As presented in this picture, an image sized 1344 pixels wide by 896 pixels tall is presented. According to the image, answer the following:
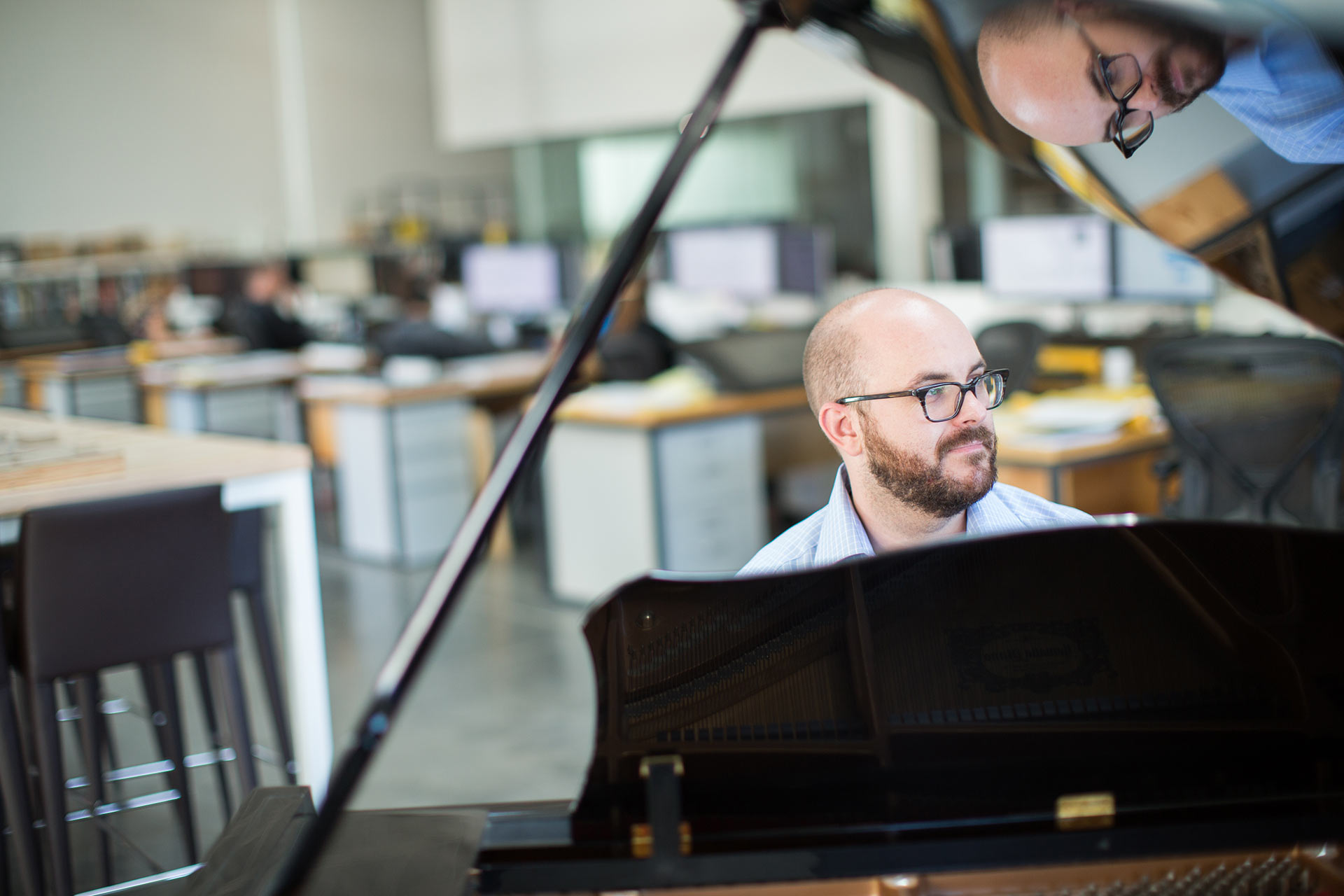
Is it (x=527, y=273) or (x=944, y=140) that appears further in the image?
(x=944, y=140)

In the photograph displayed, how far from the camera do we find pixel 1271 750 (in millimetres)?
1082

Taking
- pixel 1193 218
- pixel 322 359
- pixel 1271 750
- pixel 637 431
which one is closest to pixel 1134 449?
pixel 637 431

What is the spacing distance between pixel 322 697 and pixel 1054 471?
188 cm

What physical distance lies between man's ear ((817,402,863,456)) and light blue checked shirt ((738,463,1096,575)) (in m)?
0.05

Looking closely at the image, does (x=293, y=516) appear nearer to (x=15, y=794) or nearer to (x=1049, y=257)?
→ (x=15, y=794)

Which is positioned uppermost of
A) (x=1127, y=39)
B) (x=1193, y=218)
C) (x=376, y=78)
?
(x=376, y=78)

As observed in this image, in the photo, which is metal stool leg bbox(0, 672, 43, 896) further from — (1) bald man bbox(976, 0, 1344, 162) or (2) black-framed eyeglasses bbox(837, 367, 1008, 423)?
(1) bald man bbox(976, 0, 1344, 162)

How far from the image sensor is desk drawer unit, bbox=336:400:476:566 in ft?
17.0

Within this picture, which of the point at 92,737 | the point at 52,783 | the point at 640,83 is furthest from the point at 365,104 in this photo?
the point at 52,783

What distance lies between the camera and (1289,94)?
45.2 inches

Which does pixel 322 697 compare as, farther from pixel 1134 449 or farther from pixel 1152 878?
pixel 1134 449

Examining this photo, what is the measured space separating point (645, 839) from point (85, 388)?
6544 mm

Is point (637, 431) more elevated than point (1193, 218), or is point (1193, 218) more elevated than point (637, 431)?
point (1193, 218)

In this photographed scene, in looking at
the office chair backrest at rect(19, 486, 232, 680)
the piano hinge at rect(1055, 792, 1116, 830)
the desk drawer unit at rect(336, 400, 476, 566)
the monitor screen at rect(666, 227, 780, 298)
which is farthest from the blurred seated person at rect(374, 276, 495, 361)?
the piano hinge at rect(1055, 792, 1116, 830)
